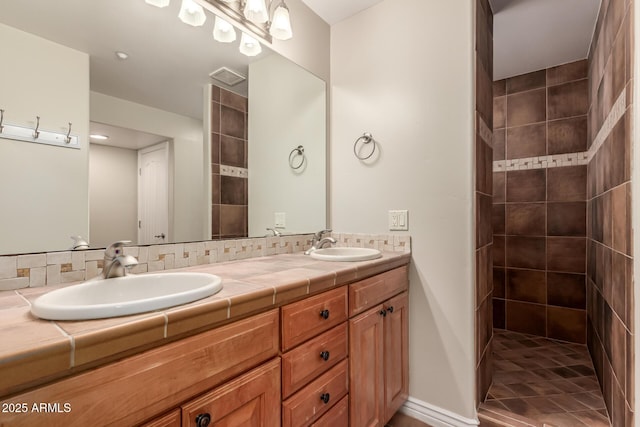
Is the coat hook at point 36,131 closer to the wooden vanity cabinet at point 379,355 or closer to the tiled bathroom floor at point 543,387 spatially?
the wooden vanity cabinet at point 379,355

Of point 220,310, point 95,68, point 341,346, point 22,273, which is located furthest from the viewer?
point 341,346

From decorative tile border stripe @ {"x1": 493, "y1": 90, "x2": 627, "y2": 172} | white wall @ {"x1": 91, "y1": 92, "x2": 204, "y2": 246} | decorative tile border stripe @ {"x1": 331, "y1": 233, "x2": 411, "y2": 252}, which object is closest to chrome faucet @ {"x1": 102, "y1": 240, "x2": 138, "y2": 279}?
A: white wall @ {"x1": 91, "y1": 92, "x2": 204, "y2": 246}

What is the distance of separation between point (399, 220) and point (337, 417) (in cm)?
104

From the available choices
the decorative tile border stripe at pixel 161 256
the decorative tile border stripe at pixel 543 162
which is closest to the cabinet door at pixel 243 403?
the decorative tile border stripe at pixel 161 256

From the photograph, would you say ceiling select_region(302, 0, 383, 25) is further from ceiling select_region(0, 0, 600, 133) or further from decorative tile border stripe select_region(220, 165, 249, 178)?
decorative tile border stripe select_region(220, 165, 249, 178)

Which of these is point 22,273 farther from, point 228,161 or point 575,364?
point 575,364

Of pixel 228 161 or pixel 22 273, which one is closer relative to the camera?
pixel 22 273

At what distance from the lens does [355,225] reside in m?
1.95

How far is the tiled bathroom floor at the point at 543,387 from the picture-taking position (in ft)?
5.23

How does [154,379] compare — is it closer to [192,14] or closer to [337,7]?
[192,14]

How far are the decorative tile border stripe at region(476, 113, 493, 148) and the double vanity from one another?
2.85 ft

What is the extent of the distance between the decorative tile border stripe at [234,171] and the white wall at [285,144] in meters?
0.04

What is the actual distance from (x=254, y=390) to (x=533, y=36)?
2964mm

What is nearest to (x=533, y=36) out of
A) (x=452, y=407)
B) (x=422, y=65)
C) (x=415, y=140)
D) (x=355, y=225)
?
(x=422, y=65)
